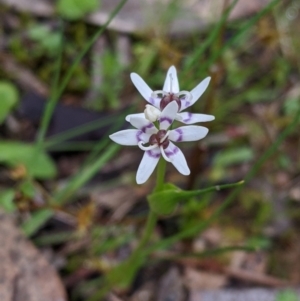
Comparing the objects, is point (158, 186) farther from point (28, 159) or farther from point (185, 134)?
point (28, 159)

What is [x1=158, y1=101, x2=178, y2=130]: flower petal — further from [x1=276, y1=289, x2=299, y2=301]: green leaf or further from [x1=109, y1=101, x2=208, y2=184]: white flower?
[x1=276, y1=289, x2=299, y2=301]: green leaf

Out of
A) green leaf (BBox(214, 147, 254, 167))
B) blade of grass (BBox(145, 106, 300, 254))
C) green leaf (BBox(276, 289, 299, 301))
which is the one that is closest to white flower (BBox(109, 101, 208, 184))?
blade of grass (BBox(145, 106, 300, 254))

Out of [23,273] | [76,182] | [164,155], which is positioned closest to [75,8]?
[76,182]

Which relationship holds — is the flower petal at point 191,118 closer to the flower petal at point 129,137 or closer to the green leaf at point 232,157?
the flower petal at point 129,137

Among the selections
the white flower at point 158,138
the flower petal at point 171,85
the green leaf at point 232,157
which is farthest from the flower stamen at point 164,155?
the green leaf at point 232,157

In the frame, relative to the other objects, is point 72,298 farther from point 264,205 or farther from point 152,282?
point 264,205

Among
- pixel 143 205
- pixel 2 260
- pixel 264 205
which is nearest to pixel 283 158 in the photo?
pixel 264 205
